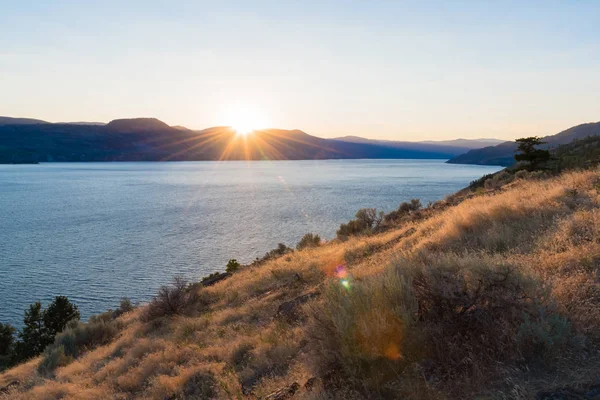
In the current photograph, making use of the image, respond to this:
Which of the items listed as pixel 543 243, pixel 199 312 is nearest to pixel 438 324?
pixel 543 243

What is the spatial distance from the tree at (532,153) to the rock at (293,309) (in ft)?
64.2

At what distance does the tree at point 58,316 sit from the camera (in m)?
21.7

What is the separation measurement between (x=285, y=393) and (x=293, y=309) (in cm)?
395

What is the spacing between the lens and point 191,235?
43.8 m

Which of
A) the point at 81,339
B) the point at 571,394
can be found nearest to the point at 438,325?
the point at 571,394

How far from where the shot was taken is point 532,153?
936 inches

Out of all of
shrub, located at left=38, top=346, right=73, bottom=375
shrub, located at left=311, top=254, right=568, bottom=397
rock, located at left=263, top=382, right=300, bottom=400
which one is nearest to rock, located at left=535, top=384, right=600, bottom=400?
shrub, located at left=311, top=254, right=568, bottom=397

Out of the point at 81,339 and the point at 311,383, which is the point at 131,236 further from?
the point at 311,383

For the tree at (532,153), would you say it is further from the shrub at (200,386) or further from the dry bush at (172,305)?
the shrub at (200,386)

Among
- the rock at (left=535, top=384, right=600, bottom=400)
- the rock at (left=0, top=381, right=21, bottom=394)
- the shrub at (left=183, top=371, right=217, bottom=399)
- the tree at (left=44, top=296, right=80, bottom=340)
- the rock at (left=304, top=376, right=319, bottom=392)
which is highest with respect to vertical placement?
the rock at (left=535, top=384, right=600, bottom=400)

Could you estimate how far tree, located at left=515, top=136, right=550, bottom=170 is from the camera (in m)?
23.4

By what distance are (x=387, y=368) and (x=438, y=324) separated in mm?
759

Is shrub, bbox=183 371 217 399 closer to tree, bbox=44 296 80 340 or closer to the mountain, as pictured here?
tree, bbox=44 296 80 340

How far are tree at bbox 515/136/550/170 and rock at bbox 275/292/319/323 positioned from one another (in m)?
19.6
